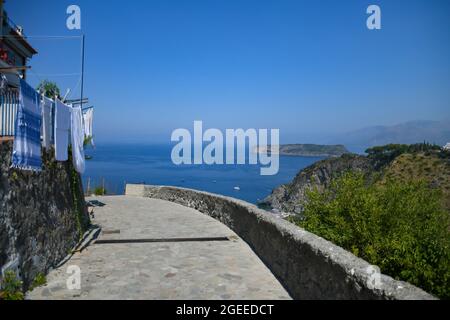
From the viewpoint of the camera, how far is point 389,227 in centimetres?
1102

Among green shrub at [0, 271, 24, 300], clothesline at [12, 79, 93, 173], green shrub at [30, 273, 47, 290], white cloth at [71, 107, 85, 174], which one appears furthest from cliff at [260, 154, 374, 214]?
green shrub at [0, 271, 24, 300]

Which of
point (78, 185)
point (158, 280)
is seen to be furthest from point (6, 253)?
point (78, 185)

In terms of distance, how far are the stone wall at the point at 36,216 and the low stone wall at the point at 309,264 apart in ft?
15.9

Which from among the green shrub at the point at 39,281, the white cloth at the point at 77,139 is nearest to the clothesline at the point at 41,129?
the white cloth at the point at 77,139

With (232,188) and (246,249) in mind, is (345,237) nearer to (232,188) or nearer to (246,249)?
(246,249)

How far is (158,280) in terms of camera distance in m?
7.66

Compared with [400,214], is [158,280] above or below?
below

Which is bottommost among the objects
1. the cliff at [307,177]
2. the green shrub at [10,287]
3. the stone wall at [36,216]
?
the cliff at [307,177]

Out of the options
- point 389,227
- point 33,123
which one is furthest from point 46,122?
point 389,227

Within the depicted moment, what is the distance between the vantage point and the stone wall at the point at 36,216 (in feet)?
19.6

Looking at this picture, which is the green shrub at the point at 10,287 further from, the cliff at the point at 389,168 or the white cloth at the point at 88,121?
the cliff at the point at 389,168

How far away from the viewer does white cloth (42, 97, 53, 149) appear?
767 cm
